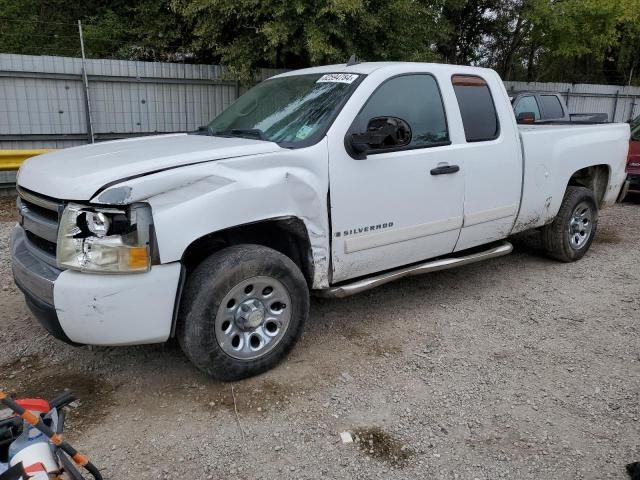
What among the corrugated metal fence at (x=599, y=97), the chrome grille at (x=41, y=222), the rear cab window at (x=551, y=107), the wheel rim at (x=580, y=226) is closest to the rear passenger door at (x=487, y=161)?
the wheel rim at (x=580, y=226)

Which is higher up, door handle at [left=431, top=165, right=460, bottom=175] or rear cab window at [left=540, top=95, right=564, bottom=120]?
rear cab window at [left=540, top=95, right=564, bottom=120]

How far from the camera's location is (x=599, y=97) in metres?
18.3

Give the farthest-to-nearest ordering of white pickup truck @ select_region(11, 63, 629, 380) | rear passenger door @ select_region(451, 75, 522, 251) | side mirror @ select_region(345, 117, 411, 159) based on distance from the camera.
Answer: rear passenger door @ select_region(451, 75, 522, 251)
side mirror @ select_region(345, 117, 411, 159)
white pickup truck @ select_region(11, 63, 629, 380)

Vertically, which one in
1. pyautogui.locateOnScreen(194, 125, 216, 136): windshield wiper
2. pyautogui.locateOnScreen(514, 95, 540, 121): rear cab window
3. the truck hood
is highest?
pyautogui.locateOnScreen(514, 95, 540, 121): rear cab window

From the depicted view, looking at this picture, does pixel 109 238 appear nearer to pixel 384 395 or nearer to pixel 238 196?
pixel 238 196

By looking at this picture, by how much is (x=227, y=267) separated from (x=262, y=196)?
1.53 ft

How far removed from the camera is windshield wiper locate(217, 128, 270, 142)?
3.81 m

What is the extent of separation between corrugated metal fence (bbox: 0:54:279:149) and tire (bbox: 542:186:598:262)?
6367 mm

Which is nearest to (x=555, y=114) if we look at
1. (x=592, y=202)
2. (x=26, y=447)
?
(x=592, y=202)

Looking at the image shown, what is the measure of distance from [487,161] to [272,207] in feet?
6.91

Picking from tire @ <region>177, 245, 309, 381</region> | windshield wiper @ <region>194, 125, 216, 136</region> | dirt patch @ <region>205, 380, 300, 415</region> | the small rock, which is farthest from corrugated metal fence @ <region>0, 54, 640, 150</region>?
the small rock

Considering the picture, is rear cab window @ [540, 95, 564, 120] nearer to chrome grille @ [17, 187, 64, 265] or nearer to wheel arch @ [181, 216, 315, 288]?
wheel arch @ [181, 216, 315, 288]

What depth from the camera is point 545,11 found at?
15070 millimetres

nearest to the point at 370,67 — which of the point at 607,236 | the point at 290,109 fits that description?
the point at 290,109
